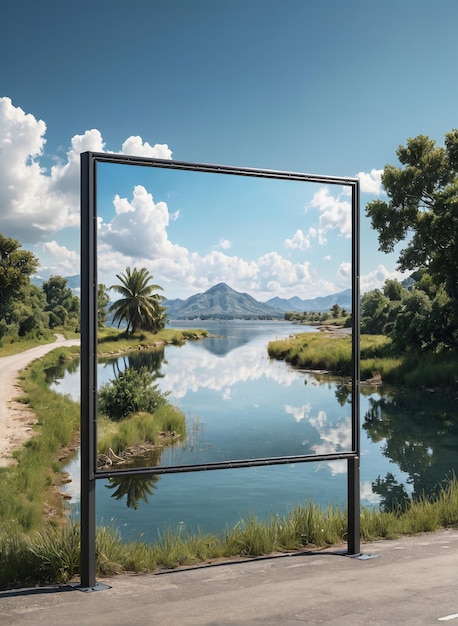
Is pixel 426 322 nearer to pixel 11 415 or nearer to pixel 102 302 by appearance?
pixel 11 415

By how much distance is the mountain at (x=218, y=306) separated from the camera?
21.6ft

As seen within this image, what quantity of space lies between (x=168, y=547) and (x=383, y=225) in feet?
76.8

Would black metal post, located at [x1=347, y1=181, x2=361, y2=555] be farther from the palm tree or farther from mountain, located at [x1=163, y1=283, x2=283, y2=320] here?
the palm tree

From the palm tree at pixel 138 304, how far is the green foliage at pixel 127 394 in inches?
18.3

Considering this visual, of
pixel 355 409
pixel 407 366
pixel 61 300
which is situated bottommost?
pixel 407 366

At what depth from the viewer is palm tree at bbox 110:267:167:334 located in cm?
628

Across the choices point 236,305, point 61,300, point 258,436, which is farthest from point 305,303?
point 61,300

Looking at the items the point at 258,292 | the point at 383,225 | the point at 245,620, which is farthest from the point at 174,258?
the point at 383,225

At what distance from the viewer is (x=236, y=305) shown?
6969 mm

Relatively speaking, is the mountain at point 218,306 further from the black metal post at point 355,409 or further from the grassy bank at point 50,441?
the black metal post at point 355,409

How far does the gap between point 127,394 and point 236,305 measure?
1310 millimetres

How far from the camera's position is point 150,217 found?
643 centimetres

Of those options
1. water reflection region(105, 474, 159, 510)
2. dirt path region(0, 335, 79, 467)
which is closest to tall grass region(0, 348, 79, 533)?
dirt path region(0, 335, 79, 467)

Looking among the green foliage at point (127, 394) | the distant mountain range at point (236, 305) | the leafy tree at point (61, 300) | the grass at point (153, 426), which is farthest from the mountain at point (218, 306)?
the leafy tree at point (61, 300)
